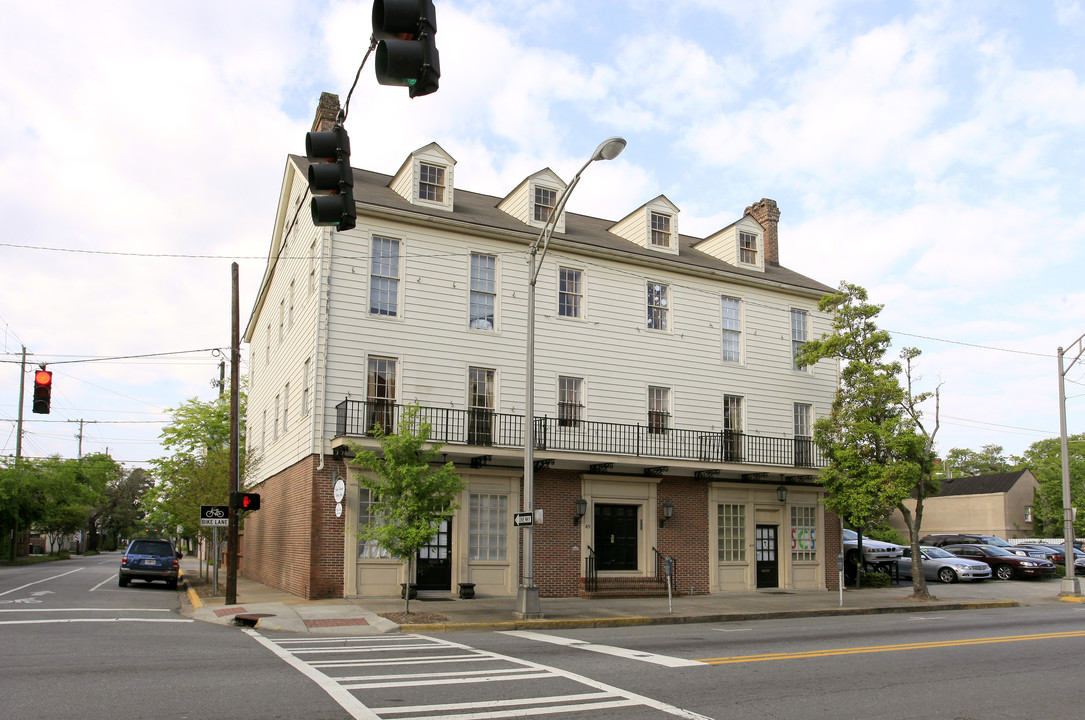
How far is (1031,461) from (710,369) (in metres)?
78.9

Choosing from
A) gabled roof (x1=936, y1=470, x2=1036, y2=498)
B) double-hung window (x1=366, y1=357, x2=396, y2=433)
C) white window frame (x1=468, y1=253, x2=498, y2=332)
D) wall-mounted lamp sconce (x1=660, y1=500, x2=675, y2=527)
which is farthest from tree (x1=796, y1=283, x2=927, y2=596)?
gabled roof (x1=936, y1=470, x2=1036, y2=498)

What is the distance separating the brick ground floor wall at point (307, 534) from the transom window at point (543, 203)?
949 cm

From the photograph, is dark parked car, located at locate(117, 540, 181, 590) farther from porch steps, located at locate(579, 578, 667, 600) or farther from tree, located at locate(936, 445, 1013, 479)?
tree, located at locate(936, 445, 1013, 479)

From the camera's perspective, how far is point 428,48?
A: 555 cm

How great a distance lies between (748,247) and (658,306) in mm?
4718

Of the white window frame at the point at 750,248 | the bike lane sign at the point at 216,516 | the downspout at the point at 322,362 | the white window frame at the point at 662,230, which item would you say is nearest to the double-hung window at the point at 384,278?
the downspout at the point at 322,362

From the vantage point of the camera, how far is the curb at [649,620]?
15.7 meters

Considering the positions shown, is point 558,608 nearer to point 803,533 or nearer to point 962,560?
point 803,533

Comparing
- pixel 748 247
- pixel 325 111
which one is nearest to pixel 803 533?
pixel 748 247

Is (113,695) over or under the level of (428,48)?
under

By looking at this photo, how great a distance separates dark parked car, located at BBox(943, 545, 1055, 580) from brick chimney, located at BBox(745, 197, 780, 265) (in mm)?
14341

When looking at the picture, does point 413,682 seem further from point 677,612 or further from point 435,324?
point 435,324

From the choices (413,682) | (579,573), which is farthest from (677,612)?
(413,682)

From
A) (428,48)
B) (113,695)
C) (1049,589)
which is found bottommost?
(1049,589)
